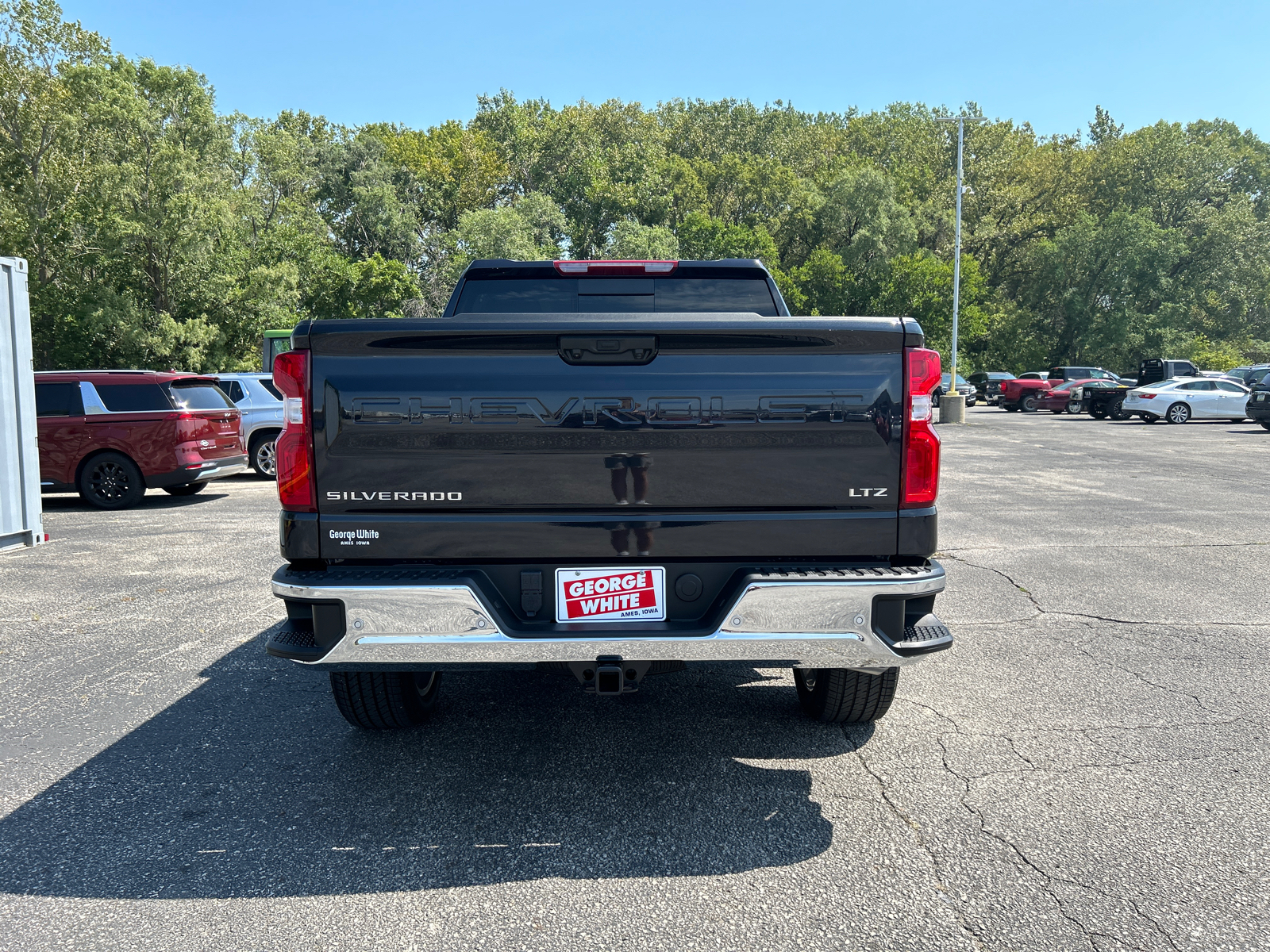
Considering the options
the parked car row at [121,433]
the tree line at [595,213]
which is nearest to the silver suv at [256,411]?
the parked car row at [121,433]

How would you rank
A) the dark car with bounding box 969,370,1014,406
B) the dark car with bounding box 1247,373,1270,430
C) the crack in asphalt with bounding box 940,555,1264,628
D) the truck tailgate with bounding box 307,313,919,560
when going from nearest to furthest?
the truck tailgate with bounding box 307,313,919,560
the crack in asphalt with bounding box 940,555,1264,628
the dark car with bounding box 1247,373,1270,430
the dark car with bounding box 969,370,1014,406

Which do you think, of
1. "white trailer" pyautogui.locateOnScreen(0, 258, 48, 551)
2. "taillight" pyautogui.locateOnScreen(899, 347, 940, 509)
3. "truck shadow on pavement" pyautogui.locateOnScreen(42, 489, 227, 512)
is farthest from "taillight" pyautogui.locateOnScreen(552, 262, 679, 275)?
"truck shadow on pavement" pyautogui.locateOnScreen(42, 489, 227, 512)

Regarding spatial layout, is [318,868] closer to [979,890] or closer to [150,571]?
[979,890]

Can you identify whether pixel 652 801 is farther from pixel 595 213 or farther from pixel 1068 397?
pixel 595 213

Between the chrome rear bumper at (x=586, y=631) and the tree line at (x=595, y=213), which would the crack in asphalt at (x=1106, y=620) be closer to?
the chrome rear bumper at (x=586, y=631)

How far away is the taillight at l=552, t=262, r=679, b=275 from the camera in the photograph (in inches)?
178

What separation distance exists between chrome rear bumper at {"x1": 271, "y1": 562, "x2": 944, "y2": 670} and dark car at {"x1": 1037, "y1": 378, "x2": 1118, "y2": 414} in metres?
36.8

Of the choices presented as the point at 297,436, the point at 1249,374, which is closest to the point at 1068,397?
the point at 1249,374

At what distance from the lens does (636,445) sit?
318cm

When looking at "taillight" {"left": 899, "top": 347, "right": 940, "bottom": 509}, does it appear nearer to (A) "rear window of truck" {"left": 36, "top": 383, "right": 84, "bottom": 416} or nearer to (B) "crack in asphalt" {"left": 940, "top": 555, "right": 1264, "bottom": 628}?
(B) "crack in asphalt" {"left": 940, "top": 555, "right": 1264, "bottom": 628}

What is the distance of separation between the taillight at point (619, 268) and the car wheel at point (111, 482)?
9.92 meters

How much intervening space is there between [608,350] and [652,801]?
174cm

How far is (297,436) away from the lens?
3184mm

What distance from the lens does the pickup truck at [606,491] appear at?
123 inches
